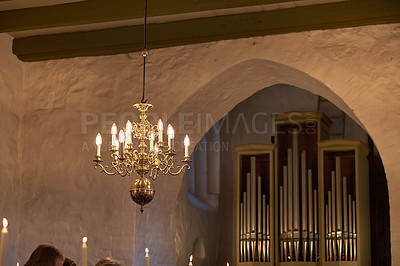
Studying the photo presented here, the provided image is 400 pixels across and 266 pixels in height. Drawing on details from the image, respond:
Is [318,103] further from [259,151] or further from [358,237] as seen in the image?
[358,237]

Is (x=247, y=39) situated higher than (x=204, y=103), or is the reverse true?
(x=247, y=39)

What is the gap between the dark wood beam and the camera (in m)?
6.77

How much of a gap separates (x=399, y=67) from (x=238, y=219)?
289 centimetres

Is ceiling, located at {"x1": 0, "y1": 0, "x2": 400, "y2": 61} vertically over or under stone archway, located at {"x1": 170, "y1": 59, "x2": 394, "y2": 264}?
over

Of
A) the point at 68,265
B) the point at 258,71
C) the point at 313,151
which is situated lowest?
the point at 68,265

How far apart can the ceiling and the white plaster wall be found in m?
0.18

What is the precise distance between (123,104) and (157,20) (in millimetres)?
878

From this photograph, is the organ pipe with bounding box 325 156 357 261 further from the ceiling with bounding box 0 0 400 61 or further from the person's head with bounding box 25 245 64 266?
the person's head with bounding box 25 245 64 266

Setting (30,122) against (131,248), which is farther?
(30,122)

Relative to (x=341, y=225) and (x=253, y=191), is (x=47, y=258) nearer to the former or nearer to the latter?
(x=341, y=225)

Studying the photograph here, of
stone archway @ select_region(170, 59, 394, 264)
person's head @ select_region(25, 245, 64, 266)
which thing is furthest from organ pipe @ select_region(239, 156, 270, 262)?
person's head @ select_region(25, 245, 64, 266)

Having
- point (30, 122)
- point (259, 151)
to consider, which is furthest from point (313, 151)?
point (30, 122)

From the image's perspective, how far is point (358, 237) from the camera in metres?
7.97

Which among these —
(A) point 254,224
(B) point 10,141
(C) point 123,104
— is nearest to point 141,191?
(C) point 123,104
